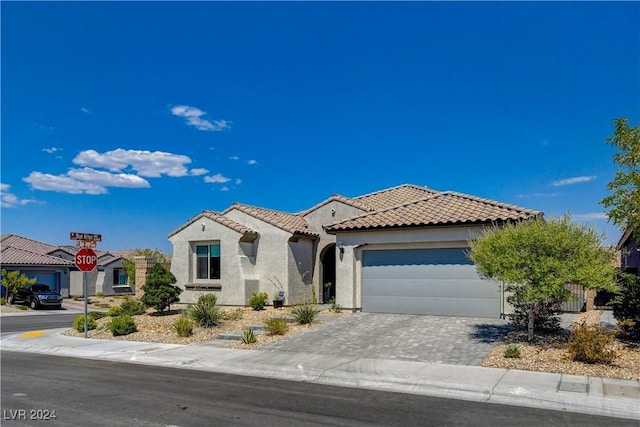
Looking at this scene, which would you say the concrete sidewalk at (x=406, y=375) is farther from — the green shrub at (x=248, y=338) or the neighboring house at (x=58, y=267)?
the neighboring house at (x=58, y=267)

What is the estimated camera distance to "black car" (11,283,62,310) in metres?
33.0

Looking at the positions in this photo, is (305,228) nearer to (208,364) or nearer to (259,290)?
(259,290)

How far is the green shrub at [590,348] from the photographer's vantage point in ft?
34.3

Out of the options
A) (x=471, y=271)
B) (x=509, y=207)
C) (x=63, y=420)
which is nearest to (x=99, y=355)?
(x=63, y=420)

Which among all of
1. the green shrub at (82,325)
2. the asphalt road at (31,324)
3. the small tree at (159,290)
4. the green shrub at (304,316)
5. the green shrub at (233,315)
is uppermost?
the small tree at (159,290)

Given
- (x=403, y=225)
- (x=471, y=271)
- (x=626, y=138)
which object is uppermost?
(x=626, y=138)

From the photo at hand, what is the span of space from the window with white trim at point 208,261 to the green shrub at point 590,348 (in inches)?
623

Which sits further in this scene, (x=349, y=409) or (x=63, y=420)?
(x=349, y=409)

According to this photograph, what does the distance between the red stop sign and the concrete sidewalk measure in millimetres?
2670

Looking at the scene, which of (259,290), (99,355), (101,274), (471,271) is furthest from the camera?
(101,274)

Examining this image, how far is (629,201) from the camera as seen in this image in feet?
38.2

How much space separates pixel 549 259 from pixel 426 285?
6230 millimetres

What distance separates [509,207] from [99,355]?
1347cm

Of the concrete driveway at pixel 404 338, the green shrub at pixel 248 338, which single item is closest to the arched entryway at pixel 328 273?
the concrete driveway at pixel 404 338
